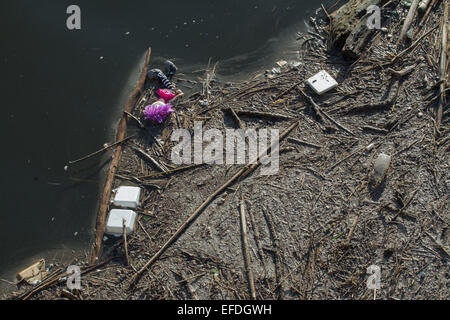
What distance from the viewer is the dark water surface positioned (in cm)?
552

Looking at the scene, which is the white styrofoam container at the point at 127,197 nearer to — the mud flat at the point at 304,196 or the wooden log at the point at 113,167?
the mud flat at the point at 304,196

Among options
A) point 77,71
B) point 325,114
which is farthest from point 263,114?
point 77,71

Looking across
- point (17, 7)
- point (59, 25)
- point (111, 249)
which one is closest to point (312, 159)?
point (111, 249)

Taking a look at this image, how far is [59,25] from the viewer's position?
269 inches

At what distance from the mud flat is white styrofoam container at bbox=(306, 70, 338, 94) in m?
0.16

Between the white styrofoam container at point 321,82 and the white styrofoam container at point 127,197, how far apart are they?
11.0 feet

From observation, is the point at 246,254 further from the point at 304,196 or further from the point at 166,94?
the point at 166,94

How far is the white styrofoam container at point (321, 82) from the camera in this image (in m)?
5.86

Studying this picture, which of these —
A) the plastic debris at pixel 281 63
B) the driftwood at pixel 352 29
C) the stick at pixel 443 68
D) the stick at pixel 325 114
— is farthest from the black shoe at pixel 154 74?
the stick at pixel 443 68

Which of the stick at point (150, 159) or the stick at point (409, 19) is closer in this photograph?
the stick at point (150, 159)

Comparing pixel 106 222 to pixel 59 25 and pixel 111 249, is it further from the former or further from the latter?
pixel 59 25

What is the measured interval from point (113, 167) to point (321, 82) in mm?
3757

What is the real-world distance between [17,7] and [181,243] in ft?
19.0
